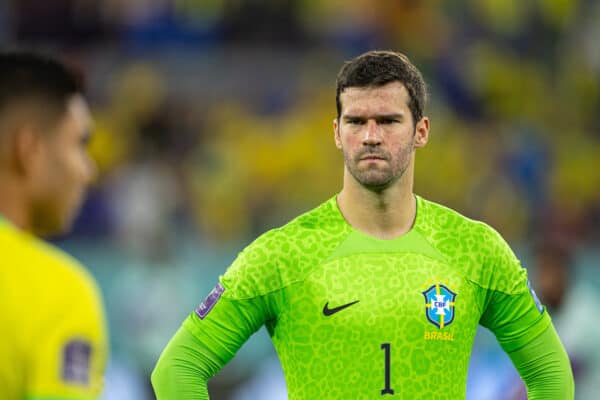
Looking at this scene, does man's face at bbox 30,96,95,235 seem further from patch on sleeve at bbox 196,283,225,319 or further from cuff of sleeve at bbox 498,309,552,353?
cuff of sleeve at bbox 498,309,552,353

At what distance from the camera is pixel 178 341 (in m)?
4.77

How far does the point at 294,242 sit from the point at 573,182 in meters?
10.9

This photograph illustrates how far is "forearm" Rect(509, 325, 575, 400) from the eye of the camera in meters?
4.96

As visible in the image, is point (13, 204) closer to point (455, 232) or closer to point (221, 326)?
point (221, 326)

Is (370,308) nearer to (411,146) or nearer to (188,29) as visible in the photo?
(411,146)

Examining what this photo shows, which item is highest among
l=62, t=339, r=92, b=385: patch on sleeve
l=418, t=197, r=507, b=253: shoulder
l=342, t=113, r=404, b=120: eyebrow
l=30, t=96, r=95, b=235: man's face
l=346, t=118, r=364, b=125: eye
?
l=342, t=113, r=404, b=120: eyebrow

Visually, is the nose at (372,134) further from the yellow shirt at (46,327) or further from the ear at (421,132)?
the yellow shirt at (46,327)

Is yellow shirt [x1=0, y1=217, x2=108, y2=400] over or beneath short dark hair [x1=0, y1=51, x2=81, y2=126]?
beneath

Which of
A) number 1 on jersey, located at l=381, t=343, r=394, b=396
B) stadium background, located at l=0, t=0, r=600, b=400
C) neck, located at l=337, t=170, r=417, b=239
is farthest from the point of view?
stadium background, located at l=0, t=0, r=600, b=400

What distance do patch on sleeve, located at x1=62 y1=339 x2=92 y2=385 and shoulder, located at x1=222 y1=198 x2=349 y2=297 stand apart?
6.25ft

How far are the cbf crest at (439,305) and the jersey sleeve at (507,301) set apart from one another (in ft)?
0.58

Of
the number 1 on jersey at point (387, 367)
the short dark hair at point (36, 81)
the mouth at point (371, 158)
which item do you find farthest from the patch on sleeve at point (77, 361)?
the mouth at point (371, 158)

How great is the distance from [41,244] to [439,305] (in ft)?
7.23

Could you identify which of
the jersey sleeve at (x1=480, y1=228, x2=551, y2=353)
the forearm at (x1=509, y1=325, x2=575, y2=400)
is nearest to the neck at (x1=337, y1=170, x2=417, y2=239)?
the jersey sleeve at (x1=480, y1=228, x2=551, y2=353)
